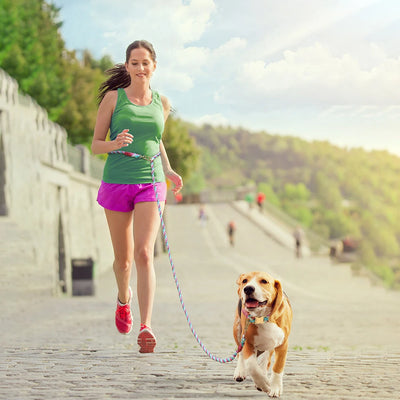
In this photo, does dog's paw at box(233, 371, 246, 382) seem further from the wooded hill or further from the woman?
the wooded hill

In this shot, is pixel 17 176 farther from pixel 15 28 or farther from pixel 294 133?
pixel 294 133

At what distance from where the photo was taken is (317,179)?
166500mm

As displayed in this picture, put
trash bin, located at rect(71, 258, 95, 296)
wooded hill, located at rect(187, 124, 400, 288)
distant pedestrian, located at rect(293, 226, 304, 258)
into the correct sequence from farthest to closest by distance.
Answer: wooded hill, located at rect(187, 124, 400, 288) < distant pedestrian, located at rect(293, 226, 304, 258) < trash bin, located at rect(71, 258, 95, 296)

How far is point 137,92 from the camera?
4598mm

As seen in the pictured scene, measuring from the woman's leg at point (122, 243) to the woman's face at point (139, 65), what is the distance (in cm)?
84

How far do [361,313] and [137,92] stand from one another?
10.7 metres

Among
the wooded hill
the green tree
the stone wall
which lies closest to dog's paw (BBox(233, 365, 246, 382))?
the stone wall

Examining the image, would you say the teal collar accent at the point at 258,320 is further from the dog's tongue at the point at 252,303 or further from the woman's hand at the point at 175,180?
the woman's hand at the point at 175,180

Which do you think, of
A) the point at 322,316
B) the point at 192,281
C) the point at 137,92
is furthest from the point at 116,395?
the point at 192,281

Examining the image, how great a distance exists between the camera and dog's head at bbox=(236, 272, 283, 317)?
142 inches

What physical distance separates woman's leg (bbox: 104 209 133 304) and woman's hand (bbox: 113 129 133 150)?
1.56 ft

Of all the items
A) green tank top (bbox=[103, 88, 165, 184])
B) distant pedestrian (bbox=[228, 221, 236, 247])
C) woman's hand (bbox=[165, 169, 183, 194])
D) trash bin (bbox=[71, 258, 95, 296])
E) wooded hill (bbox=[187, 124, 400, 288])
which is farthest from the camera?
wooded hill (bbox=[187, 124, 400, 288])

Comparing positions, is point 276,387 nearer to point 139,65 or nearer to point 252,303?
point 252,303

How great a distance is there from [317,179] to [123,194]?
539ft
